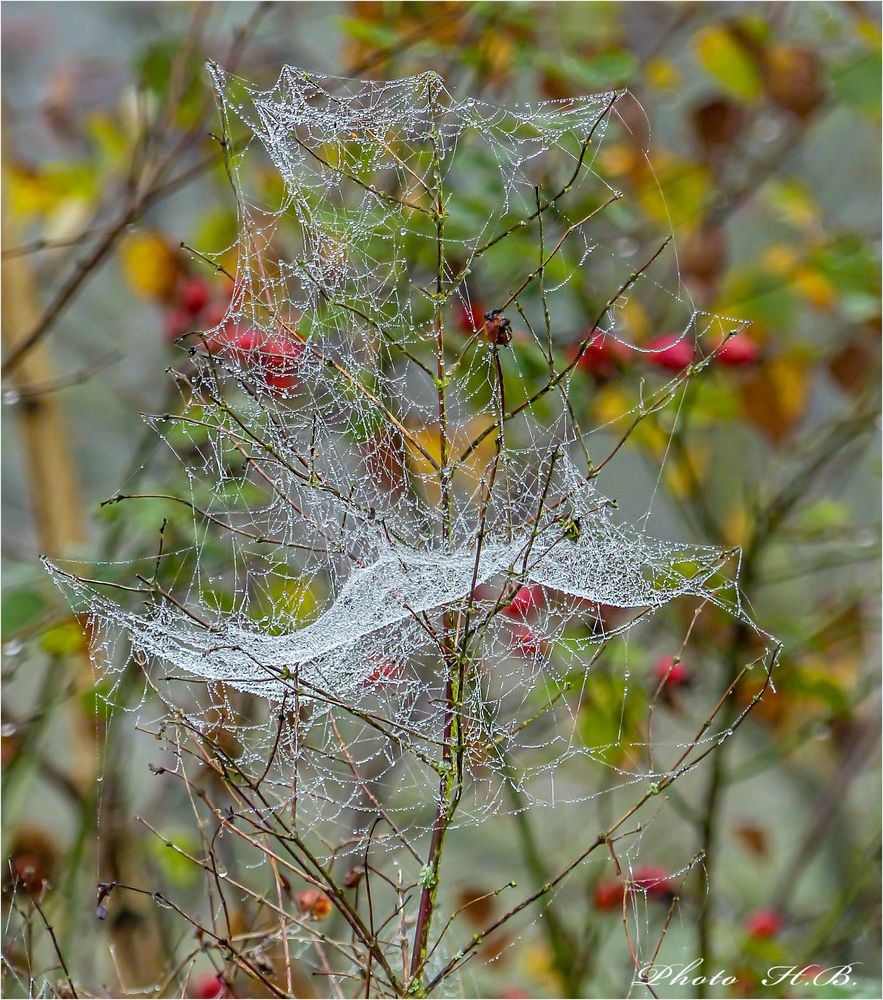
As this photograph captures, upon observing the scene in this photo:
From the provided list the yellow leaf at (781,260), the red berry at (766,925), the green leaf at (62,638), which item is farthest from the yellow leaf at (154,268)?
the red berry at (766,925)

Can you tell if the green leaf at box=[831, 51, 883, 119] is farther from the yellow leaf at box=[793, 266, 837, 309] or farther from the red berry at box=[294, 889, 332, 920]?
the red berry at box=[294, 889, 332, 920]

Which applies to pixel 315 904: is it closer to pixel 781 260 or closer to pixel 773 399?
pixel 773 399

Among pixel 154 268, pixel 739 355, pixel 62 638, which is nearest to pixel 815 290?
pixel 739 355

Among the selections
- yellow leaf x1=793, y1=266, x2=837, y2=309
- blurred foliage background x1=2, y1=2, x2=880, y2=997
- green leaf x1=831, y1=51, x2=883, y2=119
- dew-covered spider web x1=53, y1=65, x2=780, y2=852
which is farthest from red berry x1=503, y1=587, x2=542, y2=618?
green leaf x1=831, y1=51, x2=883, y2=119

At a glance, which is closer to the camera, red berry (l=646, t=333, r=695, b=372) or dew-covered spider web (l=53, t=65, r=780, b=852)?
dew-covered spider web (l=53, t=65, r=780, b=852)

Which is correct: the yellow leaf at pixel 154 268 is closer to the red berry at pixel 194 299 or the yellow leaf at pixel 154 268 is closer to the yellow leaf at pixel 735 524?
the red berry at pixel 194 299

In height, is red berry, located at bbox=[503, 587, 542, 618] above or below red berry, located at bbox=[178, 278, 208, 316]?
below

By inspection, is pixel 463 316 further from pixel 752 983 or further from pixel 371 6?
pixel 752 983

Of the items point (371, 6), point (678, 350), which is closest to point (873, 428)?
point (678, 350)
